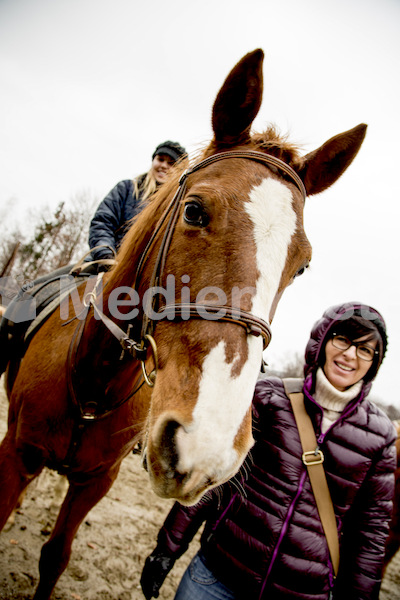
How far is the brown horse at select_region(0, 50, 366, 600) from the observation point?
3.44ft

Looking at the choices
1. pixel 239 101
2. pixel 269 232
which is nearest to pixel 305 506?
pixel 269 232

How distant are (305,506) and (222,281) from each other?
1.72 m

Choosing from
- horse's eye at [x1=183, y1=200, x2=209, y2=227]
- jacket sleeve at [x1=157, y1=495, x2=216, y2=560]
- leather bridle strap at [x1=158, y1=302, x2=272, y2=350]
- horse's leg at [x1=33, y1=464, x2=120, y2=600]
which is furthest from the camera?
horse's leg at [x1=33, y1=464, x2=120, y2=600]

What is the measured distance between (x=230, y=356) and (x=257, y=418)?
1370mm

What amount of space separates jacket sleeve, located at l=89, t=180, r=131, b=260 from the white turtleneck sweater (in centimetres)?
208

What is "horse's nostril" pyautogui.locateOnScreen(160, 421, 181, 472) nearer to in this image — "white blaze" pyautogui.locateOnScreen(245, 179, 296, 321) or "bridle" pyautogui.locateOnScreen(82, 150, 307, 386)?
"bridle" pyautogui.locateOnScreen(82, 150, 307, 386)

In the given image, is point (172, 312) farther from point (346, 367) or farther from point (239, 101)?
point (346, 367)

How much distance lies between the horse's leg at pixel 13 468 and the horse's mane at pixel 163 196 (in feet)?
4.35

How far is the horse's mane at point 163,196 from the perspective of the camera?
1784 mm

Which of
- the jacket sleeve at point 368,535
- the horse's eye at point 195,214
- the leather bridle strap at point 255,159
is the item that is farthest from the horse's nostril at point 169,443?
the jacket sleeve at point 368,535

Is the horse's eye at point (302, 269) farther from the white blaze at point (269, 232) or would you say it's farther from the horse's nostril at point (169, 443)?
the horse's nostril at point (169, 443)

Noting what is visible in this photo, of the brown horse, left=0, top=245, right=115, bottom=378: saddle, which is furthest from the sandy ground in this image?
left=0, top=245, right=115, bottom=378: saddle

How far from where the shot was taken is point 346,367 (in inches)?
90.2

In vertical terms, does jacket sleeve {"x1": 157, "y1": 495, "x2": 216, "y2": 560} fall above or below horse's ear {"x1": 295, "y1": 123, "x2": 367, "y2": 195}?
below
